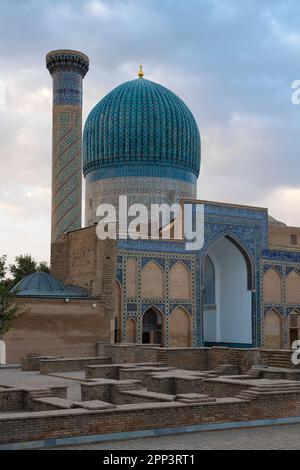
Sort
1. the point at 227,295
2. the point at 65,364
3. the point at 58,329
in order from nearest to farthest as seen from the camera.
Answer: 1. the point at 65,364
2. the point at 58,329
3. the point at 227,295

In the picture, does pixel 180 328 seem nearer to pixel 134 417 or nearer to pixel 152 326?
pixel 152 326

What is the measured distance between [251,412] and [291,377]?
16.6 feet

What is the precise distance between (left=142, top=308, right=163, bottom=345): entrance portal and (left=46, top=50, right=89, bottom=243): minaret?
5650mm

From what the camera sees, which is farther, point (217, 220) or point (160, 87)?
point (160, 87)

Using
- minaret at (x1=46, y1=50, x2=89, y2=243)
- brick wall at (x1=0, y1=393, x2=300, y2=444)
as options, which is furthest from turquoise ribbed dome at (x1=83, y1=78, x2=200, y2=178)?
brick wall at (x1=0, y1=393, x2=300, y2=444)

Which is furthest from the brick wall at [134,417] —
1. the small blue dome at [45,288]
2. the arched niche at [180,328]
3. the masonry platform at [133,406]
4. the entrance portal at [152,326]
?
the arched niche at [180,328]

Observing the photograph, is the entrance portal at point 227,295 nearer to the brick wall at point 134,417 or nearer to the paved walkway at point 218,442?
the brick wall at point 134,417

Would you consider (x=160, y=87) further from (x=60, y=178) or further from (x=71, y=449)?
(x=71, y=449)

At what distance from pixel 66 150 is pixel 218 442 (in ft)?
69.1

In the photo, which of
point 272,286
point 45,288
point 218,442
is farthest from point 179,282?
point 218,442

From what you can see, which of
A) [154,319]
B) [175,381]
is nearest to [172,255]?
[154,319]

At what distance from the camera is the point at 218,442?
24.0 feet
